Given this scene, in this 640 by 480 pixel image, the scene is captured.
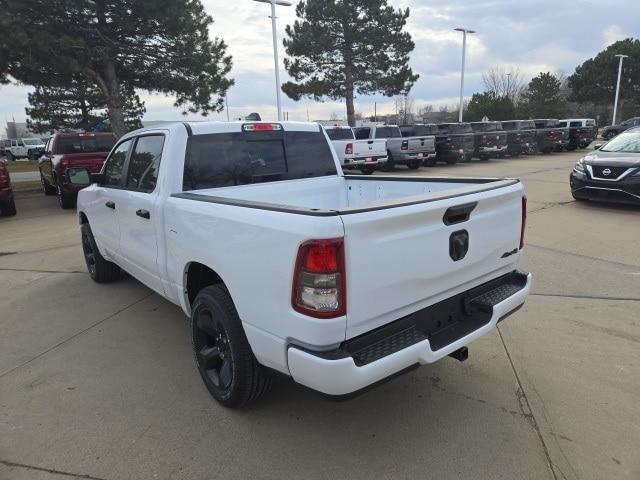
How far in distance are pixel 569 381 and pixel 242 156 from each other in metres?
2.97

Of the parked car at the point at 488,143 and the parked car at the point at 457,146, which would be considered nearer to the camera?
the parked car at the point at 457,146

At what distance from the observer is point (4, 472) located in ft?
8.80

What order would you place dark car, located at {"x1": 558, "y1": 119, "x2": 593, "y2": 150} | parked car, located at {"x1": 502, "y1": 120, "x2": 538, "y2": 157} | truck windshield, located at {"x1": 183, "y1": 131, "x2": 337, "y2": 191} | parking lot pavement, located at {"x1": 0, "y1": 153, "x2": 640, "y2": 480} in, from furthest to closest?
dark car, located at {"x1": 558, "y1": 119, "x2": 593, "y2": 150}, parked car, located at {"x1": 502, "y1": 120, "x2": 538, "y2": 157}, truck windshield, located at {"x1": 183, "y1": 131, "x2": 337, "y2": 191}, parking lot pavement, located at {"x1": 0, "y1": 153, "x2": 640, "y2": 480}

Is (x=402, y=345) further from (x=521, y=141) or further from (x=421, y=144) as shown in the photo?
(x=521, y=141)

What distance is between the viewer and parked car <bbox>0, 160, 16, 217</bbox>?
10.9m

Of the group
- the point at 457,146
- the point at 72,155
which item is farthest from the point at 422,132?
the point at 72,155

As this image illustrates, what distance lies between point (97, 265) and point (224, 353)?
3344 millimetres

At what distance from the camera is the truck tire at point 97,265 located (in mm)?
5738

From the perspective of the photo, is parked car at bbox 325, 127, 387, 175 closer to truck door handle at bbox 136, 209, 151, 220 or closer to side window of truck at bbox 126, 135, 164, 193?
side window of truck at bbox 126, 135, 164, 193

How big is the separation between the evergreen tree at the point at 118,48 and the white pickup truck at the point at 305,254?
510 inches

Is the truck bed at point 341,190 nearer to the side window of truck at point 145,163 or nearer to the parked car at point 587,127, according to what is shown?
the side window of truck at point 145,163

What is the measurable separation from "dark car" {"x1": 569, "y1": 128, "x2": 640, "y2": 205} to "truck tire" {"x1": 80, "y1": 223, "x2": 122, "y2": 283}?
8.86m

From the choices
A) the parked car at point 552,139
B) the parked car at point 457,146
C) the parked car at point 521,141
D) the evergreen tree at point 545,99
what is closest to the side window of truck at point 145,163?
the parked car at point 457,146

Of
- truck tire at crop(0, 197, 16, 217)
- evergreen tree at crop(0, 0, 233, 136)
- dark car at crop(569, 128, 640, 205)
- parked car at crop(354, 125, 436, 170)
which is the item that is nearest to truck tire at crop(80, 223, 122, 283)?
truck tire at crop(0, 197, 16, 217)
